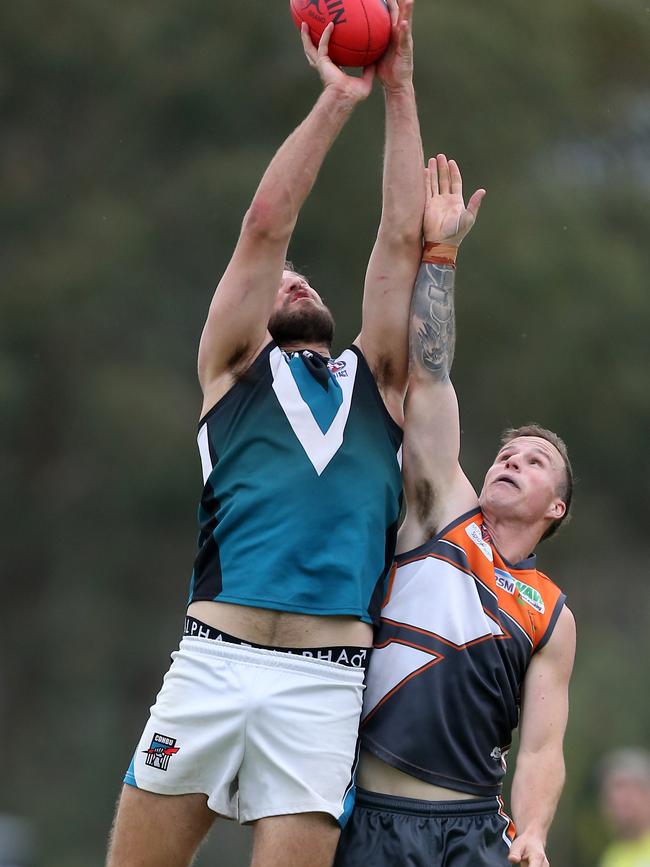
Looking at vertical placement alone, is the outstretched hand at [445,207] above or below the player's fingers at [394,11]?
below

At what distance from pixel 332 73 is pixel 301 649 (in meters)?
1.96

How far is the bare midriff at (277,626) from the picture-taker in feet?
15.5

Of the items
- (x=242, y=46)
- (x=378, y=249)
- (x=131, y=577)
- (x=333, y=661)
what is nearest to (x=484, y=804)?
(x=333, y=661)

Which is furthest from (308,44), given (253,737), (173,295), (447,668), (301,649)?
(173,295)

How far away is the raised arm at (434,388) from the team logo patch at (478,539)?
8cm

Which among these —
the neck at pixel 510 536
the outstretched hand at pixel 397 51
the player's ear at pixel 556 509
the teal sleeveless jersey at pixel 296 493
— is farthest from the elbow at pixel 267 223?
the player's ear at pixel 556 509

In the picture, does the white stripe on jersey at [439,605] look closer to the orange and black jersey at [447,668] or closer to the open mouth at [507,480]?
the orange and black jersey at [447,668]

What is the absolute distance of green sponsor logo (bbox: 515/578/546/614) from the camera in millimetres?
5250

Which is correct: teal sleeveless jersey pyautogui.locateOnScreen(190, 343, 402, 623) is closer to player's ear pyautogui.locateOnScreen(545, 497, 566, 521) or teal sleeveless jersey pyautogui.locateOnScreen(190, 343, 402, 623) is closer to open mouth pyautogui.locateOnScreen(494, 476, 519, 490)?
open mouth pyautogui.locateOnScreen(494, 476, 519, 490)

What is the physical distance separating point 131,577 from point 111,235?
5245mm

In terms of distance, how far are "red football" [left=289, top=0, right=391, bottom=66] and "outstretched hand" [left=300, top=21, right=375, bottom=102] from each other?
23 millimetres

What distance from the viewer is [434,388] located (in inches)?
A: 203

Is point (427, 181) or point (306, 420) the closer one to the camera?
point (306, 420)

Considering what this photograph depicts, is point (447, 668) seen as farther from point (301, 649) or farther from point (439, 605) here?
point (301, 649)
